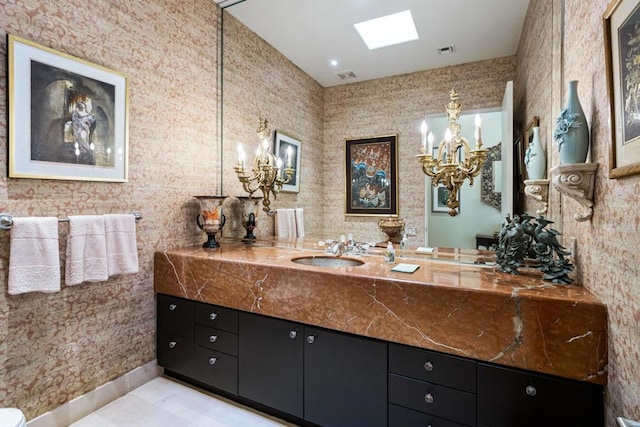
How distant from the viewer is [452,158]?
1740 millimetres

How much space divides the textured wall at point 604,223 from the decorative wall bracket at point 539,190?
62 millimetres

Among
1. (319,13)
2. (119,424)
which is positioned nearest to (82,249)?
(119,424)

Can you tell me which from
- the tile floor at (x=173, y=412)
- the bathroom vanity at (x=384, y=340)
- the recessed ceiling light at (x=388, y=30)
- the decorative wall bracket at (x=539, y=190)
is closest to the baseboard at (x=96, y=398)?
the tile floor at (x=173, y=412)

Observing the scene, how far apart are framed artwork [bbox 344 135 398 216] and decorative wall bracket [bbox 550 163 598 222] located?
0.91 metres

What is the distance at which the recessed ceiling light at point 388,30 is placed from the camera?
1951 mm

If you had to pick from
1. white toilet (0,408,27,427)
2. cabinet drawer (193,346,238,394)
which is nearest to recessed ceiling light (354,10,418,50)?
cabinet drawer (193,346,238,394)

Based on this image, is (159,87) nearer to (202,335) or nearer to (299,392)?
(202,335)

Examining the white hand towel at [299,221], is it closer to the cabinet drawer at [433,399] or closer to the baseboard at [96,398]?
the cabinet drawer at [433,399]

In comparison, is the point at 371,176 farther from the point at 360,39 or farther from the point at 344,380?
the point at 344,380

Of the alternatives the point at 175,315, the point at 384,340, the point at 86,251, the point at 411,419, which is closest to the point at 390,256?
the point at 384,340

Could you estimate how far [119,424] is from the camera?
169 centimetres

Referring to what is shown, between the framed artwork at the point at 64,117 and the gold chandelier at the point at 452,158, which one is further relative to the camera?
the gold chandelier at the point at 452,158

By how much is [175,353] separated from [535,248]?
7.14 ft

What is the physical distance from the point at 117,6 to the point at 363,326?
226 centimetres
